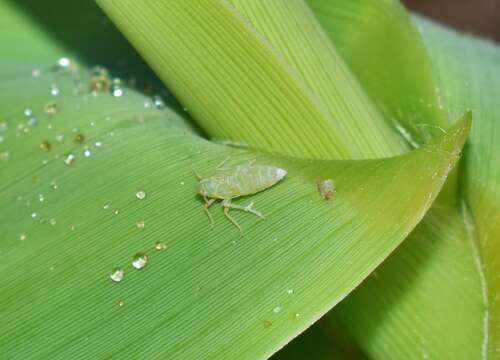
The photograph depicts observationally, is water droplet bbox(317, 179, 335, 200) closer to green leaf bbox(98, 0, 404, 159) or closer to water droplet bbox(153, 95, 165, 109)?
green leaf bbox(98, 0, 404, 159)

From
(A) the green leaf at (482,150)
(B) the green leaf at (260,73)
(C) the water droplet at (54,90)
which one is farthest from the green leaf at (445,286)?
(C) the water droplet at (54,90)

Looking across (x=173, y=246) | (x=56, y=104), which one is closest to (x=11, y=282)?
(x=173, y=246)

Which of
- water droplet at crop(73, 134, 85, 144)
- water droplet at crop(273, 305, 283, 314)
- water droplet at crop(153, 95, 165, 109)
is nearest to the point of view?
water droplet at crop(273, 305, 283, 314)

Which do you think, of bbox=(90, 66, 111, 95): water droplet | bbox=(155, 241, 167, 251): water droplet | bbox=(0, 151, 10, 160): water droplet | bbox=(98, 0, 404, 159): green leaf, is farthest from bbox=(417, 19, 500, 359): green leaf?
bbox=(0, 151, 10, 160): water droplet

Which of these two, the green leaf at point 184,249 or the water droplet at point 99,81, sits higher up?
the water droplet at point 99,81

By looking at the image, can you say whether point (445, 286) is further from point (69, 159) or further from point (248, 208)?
point (69, 159)

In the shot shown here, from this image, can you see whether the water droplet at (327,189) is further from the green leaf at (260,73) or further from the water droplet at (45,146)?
the water droplet at (45,146)

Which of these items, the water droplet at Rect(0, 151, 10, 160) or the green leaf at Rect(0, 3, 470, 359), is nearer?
the green leaf at Rect(0, 3, 470, 359)
